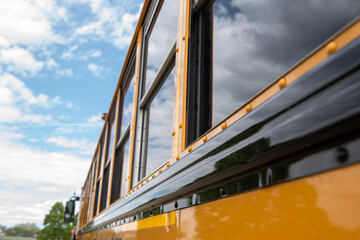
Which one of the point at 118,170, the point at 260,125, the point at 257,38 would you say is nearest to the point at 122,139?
the point at 118,170

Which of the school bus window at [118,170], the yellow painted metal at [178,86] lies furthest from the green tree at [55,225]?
the yellow painted metal at [178,86]

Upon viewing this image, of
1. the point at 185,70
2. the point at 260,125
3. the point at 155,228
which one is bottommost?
the point at 155,228

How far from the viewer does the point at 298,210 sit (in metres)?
0.58

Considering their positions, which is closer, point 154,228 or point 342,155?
point 342,155

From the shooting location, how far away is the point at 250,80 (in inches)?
36.9

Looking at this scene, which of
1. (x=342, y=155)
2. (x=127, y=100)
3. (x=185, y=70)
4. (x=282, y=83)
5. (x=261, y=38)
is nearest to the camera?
(x=342, y=155)

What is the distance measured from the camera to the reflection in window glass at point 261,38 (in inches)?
28.1

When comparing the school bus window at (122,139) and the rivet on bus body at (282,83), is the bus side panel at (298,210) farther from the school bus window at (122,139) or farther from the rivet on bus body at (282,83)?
the school bus window at (122,139)

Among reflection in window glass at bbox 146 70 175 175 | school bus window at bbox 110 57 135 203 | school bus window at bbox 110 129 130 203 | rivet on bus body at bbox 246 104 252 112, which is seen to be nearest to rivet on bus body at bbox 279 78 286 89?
rivet on bus body at bbox 246 104 252 112

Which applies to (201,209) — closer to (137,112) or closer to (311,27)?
(311,27)

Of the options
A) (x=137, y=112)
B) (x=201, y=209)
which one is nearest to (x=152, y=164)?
(x=137, y=112)

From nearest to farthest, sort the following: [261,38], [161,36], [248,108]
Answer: [248,108] → [261,38] → [161,36]

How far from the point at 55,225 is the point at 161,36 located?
138ft

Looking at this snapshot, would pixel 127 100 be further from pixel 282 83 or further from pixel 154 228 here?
pixel 282 83
